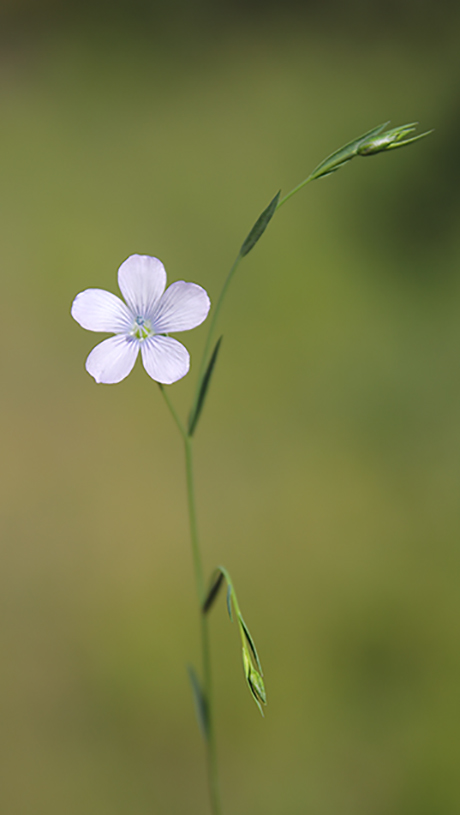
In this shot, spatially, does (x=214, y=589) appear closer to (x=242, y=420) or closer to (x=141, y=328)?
(x=141, y=328)

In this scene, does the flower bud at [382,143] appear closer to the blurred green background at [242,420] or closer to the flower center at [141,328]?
the flower center at [141,328]

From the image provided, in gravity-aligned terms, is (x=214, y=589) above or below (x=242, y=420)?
below

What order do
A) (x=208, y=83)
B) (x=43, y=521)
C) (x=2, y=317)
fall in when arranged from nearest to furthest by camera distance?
(x=43, y=521)
(x=2, y=317)
(x=208, y=83)

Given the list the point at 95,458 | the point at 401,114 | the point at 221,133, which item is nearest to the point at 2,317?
the point at 95,458

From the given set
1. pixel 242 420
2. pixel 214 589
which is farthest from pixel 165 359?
pixel 242 420

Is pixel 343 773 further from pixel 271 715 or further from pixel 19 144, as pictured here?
pixel 19 144

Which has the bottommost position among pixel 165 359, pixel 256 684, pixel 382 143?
pixel 256 684

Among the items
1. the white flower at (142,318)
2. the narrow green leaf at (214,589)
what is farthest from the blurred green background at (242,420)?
the white flower at (142,318)
